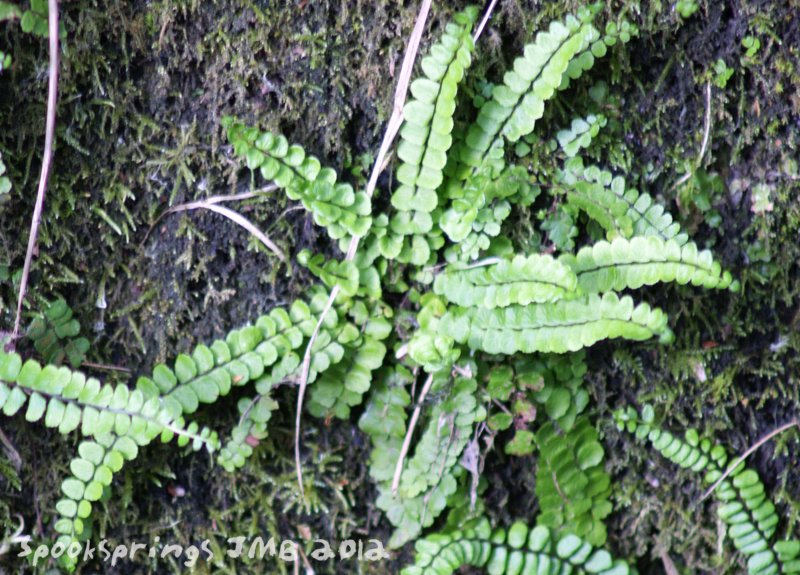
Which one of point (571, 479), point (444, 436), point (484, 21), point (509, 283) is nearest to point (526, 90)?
point (484, 21)

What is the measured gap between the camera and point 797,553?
2.07 m

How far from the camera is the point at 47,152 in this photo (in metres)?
1.71

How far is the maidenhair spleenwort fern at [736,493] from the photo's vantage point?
2057mm

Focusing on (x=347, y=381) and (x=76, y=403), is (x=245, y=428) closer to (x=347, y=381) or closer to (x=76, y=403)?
(x=347, y=381)

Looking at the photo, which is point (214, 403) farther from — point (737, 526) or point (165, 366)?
point (737, 526)

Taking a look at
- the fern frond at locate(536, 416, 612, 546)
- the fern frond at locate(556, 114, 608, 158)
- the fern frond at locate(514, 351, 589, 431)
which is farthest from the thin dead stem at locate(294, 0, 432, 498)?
the fern frond at locate(536, 416, 612, 546)

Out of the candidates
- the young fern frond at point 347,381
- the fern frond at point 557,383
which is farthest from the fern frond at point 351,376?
the fern frond at point 557,383

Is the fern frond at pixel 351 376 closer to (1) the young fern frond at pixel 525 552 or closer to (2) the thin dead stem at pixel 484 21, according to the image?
(1) the young fern frond at pixel 525 552

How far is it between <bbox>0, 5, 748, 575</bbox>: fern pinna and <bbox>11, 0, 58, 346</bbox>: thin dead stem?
0.71 ft

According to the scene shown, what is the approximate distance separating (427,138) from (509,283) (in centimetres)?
42

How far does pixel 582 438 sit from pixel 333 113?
117cm

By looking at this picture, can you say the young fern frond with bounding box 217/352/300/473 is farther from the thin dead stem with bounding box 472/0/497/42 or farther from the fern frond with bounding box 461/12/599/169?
the thin dead stem with bounding box 472/0/497/42

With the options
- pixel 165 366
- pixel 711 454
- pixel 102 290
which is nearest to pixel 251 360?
pixel 165 366

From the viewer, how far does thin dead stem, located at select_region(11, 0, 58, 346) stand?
63.4 inches
